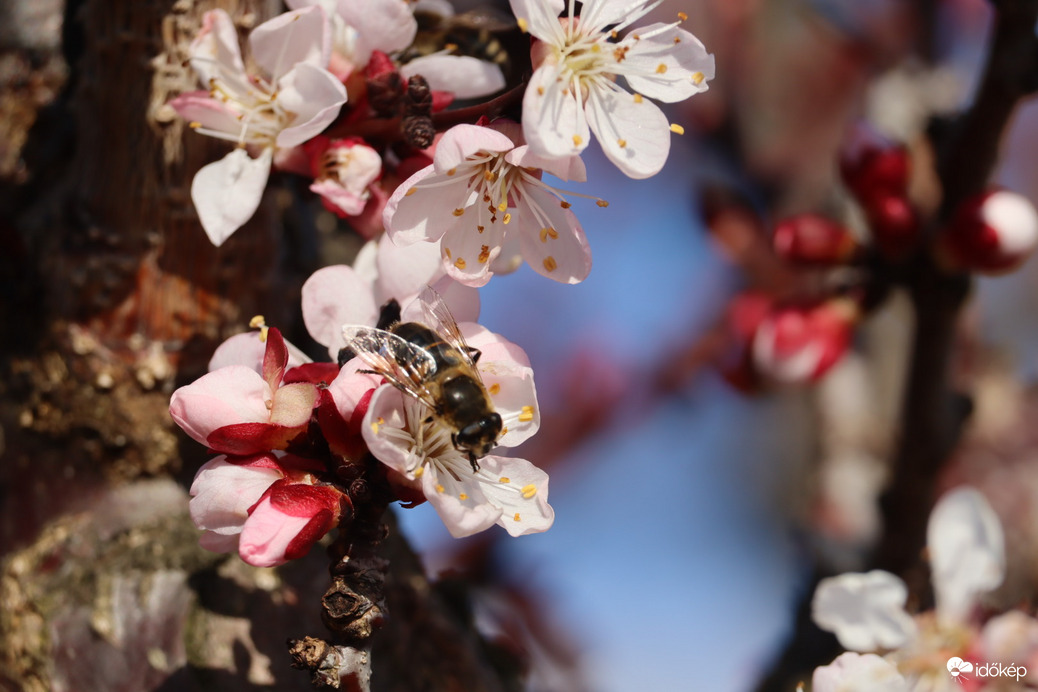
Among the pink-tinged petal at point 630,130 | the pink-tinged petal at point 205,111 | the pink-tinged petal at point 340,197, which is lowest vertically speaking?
the pink-tinged petal at point 340,197

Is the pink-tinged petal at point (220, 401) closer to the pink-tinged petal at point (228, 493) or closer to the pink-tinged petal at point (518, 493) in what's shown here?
the pink-tinged petal at point (228, 493)

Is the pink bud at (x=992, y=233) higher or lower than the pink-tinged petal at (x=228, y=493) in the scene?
higher

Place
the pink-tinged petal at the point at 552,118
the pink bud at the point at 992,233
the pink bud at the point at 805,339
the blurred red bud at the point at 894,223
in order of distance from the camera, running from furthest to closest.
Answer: the pink bud at the point at 805,339 → the blurred red bud at the point at 894,223 → the pink bud at the point at 992,233 → the pink-tinged petal at the point at 552,118

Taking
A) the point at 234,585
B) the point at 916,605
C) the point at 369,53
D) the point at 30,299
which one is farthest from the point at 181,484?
the point at 916,605

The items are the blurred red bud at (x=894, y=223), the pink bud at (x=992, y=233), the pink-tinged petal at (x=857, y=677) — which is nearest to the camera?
the pink-tinged petal at (x=857, y=677)

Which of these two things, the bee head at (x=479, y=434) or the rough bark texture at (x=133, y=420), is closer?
the bee head at (x=479, y=434)

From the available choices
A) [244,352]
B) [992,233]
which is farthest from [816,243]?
[244,352]

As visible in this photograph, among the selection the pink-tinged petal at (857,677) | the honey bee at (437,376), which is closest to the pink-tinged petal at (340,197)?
the honey bee at (437,376)
